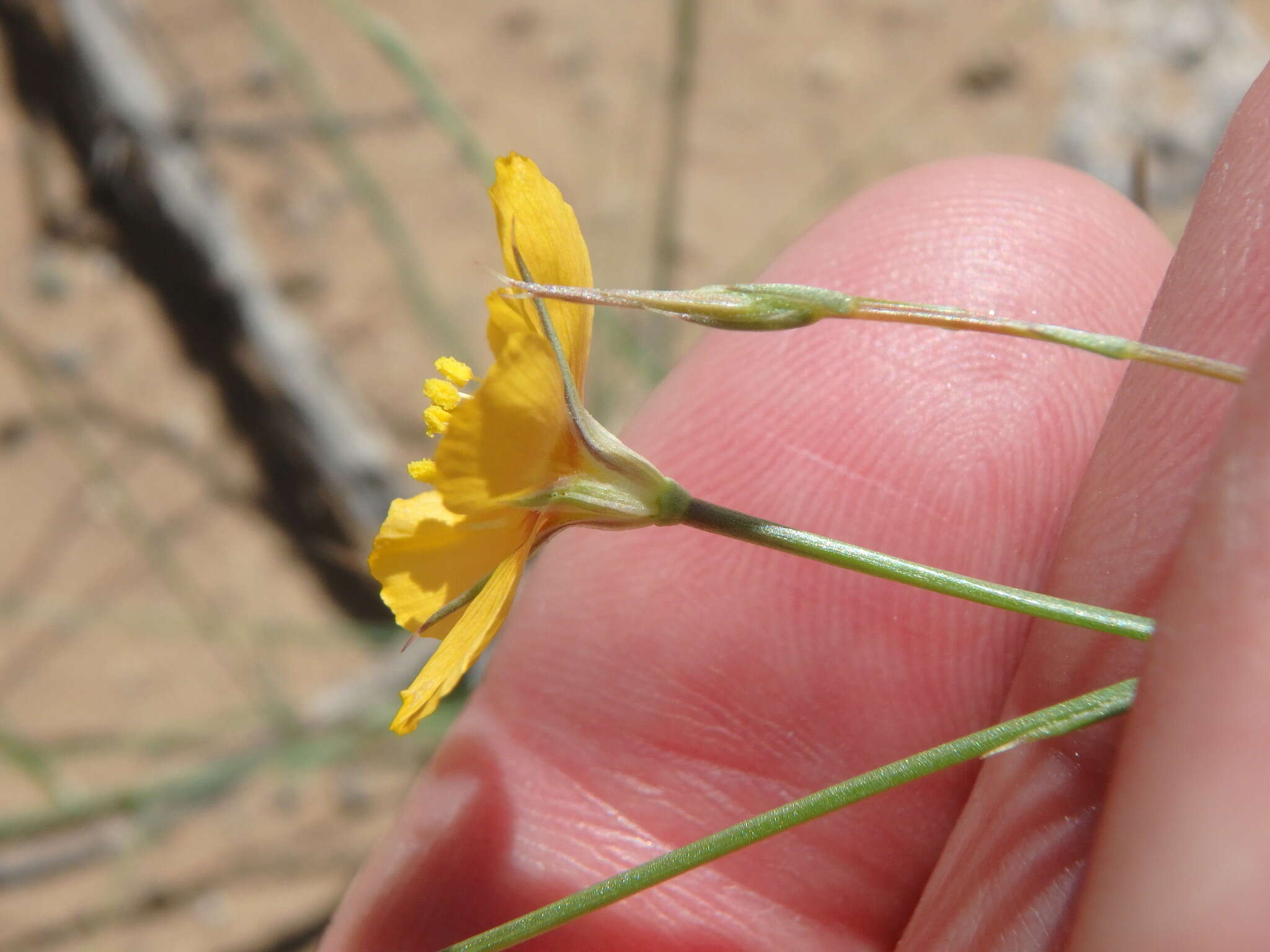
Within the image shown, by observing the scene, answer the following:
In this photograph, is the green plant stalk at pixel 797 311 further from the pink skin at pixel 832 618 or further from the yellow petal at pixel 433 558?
the pink skin at pixel 832 618

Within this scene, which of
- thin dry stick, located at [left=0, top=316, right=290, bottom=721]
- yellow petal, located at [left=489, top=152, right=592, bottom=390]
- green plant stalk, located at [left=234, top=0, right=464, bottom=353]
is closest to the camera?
yellow petal, located at [left=489, top=152, right=592, bottom=390]

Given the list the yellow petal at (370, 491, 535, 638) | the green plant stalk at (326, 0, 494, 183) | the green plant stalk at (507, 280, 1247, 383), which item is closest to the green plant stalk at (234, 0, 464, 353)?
the green plant stalk at (326, 0, 494, 183)

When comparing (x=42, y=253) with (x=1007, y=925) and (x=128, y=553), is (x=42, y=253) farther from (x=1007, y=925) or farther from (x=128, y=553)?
(x=1007, y=925)

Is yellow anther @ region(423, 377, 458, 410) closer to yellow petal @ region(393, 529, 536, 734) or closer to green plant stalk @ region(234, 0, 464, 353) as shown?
yellow petal @ region(393, 529, 536, 734)

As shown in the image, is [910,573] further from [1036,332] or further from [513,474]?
[513,474]

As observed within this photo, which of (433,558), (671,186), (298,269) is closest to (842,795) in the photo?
(433,558)
